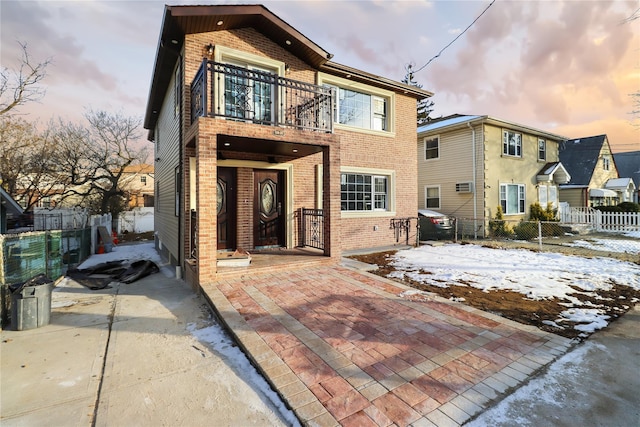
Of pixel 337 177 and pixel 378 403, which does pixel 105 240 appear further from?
pixel 378 403

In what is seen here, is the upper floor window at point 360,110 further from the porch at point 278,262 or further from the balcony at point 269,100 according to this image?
the porch at point 278,262

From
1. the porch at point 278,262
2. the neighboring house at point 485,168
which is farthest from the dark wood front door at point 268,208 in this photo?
the neighboring house at point 485,168

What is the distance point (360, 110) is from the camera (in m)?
10.2

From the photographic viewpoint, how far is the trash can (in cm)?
421

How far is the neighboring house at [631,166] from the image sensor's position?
102 feet

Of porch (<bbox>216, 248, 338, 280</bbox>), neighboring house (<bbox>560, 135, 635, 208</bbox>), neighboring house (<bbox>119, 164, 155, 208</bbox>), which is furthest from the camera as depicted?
neighboring house (<bbox>119, 164, 155, 208</bbox>)

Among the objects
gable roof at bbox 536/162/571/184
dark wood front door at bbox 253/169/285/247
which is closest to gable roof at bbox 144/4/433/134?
dark wood front door at bbox 253/169/285/247

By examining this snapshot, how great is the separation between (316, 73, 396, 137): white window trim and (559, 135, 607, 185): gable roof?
753 inches

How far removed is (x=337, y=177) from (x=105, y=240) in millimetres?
10835

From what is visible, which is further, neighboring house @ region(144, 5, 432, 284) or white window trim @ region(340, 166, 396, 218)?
white window trim @ region(340, 166, 396, 218)

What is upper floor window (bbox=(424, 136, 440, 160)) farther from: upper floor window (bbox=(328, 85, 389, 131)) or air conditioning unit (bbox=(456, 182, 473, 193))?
upper floor window (bbox=(328, 85, 389, 131))

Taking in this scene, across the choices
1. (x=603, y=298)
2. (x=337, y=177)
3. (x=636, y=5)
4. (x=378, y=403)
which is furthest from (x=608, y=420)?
(x=636, y=5)

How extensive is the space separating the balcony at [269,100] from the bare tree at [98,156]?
53.2 ft

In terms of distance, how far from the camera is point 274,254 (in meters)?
7.55
